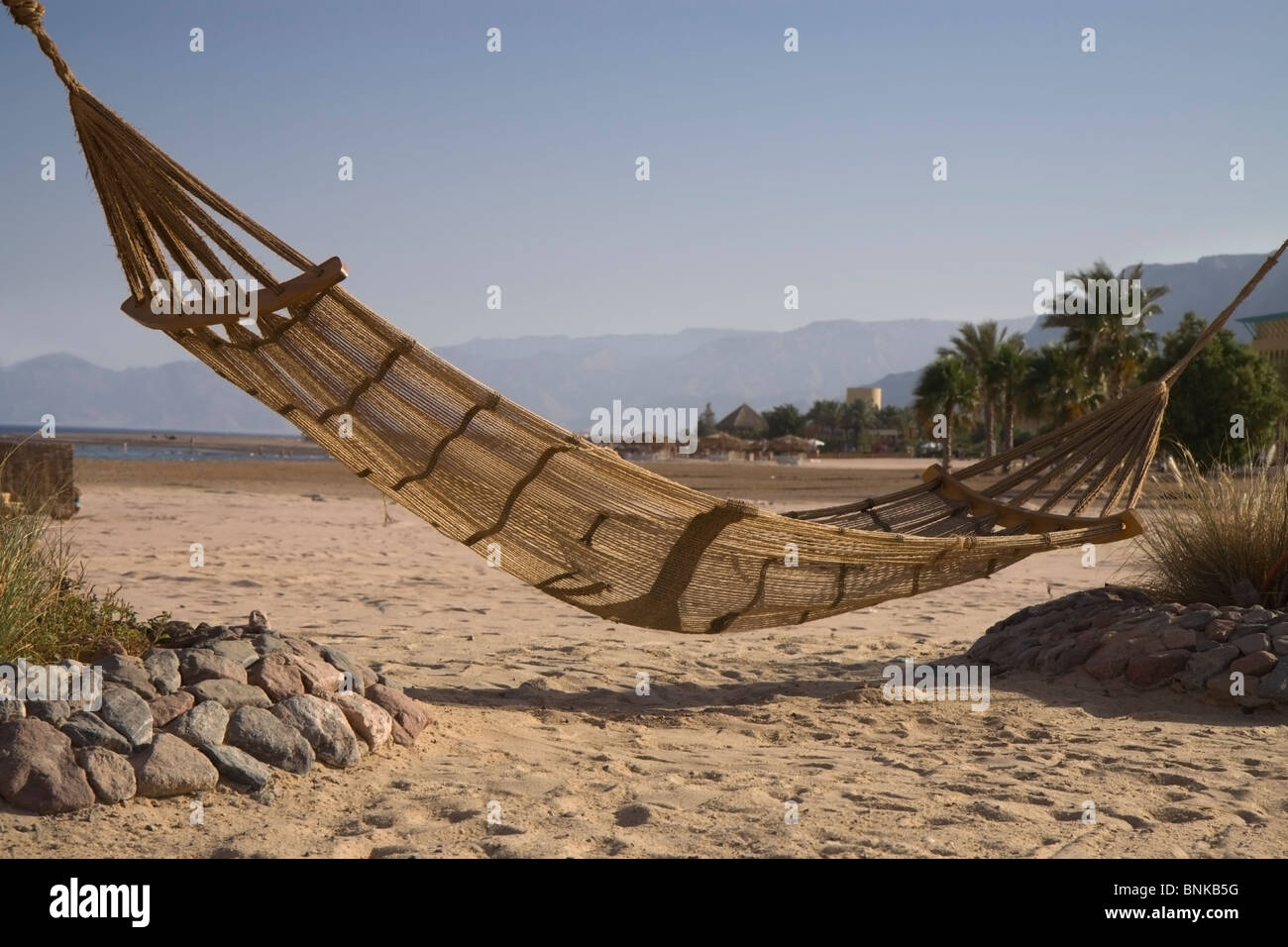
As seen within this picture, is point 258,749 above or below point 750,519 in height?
below

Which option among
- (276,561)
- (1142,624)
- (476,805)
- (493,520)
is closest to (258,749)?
(476,805)

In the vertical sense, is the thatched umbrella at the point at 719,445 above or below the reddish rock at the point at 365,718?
above

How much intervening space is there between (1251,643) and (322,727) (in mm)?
2996

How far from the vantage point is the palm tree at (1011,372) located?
25453 mm

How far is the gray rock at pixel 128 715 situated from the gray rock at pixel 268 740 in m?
0.20

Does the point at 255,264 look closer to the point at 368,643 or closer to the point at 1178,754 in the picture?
the point at 368,643

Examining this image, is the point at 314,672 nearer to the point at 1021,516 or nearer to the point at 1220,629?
the point at 1021,516

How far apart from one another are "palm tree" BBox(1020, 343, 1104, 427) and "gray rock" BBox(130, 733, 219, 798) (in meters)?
22.9

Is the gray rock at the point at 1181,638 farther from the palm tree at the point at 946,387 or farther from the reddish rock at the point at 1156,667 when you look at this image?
the palm tree at the point at 946,387

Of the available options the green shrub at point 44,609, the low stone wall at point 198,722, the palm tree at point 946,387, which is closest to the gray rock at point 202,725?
the low stone wall at point 198,722

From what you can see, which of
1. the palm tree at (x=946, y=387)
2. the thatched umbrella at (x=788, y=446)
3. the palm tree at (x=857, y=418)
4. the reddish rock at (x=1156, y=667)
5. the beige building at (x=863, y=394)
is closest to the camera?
the reddish rock at (x=1156, y=667)

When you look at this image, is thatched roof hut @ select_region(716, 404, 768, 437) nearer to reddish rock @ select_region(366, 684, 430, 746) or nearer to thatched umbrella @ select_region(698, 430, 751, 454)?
thatched umbrella @ select_region(698, 430, 751, 454)

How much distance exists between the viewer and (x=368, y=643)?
466cm
